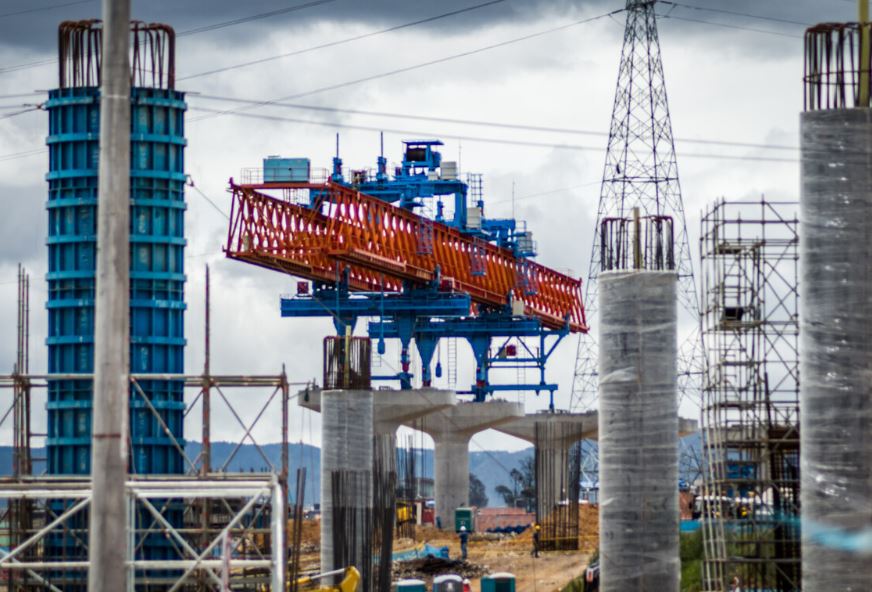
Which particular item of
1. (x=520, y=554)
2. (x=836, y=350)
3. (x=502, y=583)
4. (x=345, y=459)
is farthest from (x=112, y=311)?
(x=520, y=554)

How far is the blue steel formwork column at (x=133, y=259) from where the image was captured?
4012 centimetres

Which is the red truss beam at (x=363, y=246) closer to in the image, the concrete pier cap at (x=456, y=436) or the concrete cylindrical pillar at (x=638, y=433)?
the concrete pier cap at (x=456, y=436)

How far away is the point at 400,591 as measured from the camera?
150 feet

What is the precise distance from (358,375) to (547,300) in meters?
62.5

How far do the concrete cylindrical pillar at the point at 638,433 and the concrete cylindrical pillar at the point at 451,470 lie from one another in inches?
2596

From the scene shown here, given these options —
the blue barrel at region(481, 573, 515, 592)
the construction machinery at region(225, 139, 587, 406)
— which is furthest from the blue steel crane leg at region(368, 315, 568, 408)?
the blue barrel at region(481, 573, 515, 592)

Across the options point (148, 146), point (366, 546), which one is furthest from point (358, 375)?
point (148, 146)

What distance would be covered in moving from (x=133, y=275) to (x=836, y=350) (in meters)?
18.8

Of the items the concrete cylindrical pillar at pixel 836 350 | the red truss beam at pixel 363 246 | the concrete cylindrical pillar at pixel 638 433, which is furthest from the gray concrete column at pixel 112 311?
the red truss beam at pixel 363 246

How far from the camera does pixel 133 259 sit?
40062 mm

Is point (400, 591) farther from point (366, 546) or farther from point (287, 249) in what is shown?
point (287, 249)

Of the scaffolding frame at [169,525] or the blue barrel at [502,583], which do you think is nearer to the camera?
the scaffolding frame at [169,525]

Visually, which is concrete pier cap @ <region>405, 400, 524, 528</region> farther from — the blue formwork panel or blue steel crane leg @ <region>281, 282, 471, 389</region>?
the blue formwork panel

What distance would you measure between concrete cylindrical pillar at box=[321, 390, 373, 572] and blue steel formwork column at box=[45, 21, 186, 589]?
23.1 feet
